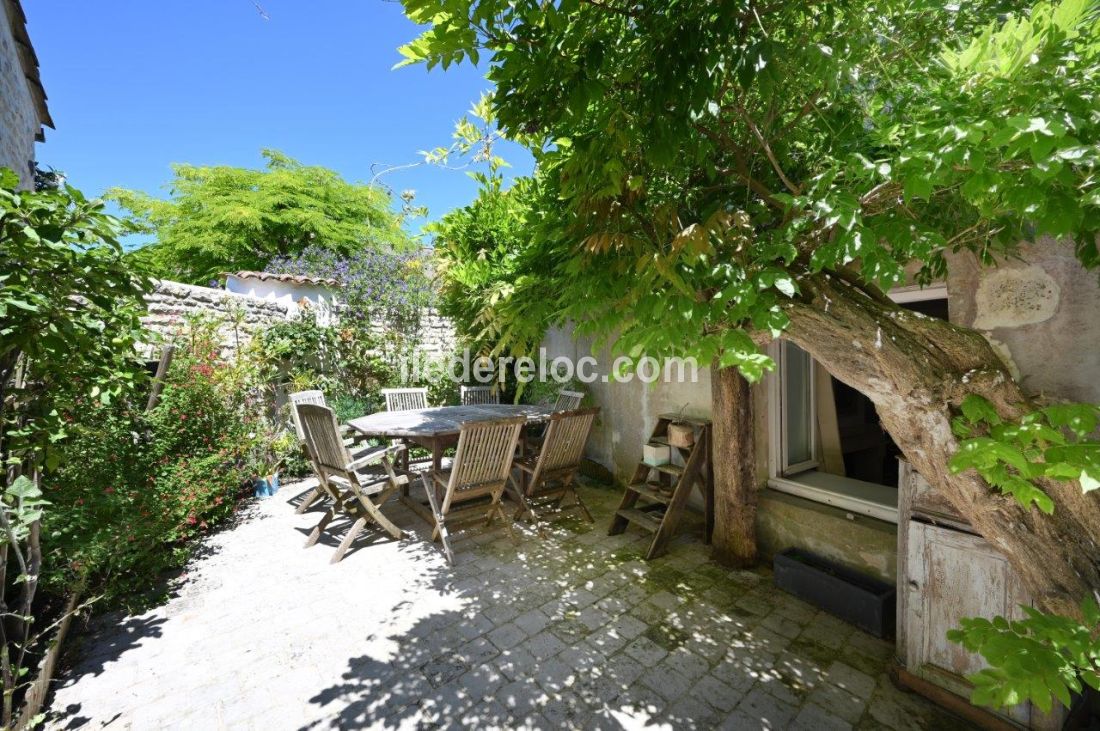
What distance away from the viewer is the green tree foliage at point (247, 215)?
1186 centimetres

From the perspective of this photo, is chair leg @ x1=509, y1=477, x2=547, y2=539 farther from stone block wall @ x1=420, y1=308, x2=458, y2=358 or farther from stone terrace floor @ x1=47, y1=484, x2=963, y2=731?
stone block wall @ x1=420, y1=308, x2=458, y2=358

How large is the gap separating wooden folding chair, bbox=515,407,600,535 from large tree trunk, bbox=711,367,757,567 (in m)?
1.28

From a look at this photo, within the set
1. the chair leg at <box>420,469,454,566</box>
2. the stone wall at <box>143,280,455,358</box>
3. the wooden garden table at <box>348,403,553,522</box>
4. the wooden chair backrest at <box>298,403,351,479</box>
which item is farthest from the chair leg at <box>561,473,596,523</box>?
the stone wall at <box>143,280,455,358</box>

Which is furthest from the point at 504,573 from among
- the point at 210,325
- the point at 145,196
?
the point at 145,196

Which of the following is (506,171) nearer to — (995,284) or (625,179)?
(625,179)

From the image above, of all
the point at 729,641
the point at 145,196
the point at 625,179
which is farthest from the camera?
the point at 145,196

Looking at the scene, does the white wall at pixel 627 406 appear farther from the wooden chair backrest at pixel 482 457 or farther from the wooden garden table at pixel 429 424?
the wooden chair backrest at pixel 482 457

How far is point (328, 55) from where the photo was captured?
5.04 m

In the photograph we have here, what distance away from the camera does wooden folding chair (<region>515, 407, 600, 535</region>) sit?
4186 mm

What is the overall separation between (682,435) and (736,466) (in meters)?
0.60

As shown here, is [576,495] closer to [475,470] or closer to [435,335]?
[475,470]

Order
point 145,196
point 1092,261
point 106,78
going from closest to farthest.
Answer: point 1092,261
point 106,78
point 145,196

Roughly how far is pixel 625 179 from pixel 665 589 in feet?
9.41

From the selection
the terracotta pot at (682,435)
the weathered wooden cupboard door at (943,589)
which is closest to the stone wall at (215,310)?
the terracotta pot at (682,435)
